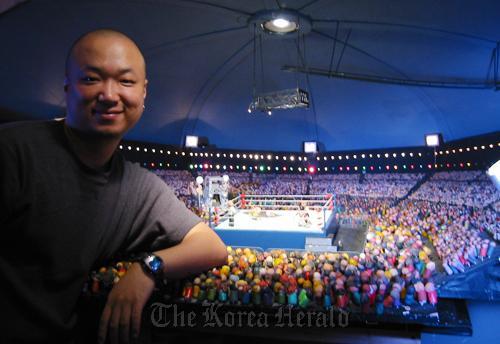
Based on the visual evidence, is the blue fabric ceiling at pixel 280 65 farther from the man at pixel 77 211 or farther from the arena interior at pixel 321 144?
the man at pixel 77 211

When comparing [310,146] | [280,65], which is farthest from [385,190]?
[280,65]

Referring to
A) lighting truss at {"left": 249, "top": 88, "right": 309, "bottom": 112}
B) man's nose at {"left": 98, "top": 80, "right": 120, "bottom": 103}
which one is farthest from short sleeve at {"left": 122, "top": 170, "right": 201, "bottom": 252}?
lighting truss at {"left": 249, "top": 88, "right": 309, "bottom": 112}

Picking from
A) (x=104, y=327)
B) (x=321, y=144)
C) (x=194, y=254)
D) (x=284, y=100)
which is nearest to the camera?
(x=104, y=327)

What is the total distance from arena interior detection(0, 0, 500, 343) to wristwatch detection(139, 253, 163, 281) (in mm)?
233

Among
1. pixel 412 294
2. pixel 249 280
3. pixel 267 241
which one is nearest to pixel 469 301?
pixel 412 294

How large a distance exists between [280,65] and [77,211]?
42.0 ft

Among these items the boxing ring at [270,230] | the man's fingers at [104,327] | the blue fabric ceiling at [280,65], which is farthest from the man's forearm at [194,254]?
the blue fabric ceiling at [280,65]

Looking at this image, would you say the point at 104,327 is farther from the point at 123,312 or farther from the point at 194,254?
the point at 194,254

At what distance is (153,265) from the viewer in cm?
125

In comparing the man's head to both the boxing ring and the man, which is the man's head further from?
the boxing ring

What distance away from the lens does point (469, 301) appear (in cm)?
165

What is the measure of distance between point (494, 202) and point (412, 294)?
506 inches

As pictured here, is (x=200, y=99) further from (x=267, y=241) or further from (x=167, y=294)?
(x=167, y=294)

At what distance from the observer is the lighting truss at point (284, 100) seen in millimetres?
9914
